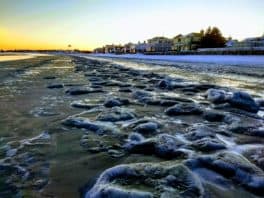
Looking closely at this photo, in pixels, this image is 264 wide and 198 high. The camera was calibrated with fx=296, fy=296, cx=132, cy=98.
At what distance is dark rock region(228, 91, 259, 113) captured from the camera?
636 cm

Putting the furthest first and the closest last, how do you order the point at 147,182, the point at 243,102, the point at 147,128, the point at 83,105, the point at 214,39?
the point at 214,39 → the point at 83,105 → the point at 243,102 → the point at 147,128 → the point at 147,182

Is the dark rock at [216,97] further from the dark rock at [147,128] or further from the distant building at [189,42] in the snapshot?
the distant building at [189,42]

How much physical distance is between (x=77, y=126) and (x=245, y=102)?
12.6 feet

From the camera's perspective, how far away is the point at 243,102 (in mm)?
6609

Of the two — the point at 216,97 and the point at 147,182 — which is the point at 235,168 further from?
the point at 216,97

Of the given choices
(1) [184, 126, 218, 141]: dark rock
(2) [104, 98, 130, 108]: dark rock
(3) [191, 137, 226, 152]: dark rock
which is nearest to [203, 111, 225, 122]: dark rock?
(1) [184, 126, 218, 141]: dark rock

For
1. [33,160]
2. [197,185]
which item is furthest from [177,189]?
[33,160]

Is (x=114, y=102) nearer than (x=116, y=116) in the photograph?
No

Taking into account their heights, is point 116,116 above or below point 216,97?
above

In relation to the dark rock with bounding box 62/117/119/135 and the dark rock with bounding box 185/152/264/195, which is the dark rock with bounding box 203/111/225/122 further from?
the dark rock with bounding box 185/152/264/195

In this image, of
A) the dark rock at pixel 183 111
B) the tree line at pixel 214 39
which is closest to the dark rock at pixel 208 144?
the dark rock at pixel 183 111

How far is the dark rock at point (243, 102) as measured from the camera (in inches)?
250

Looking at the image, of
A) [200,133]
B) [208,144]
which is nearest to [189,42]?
[200,133]

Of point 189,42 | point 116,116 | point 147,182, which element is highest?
point 189,42
